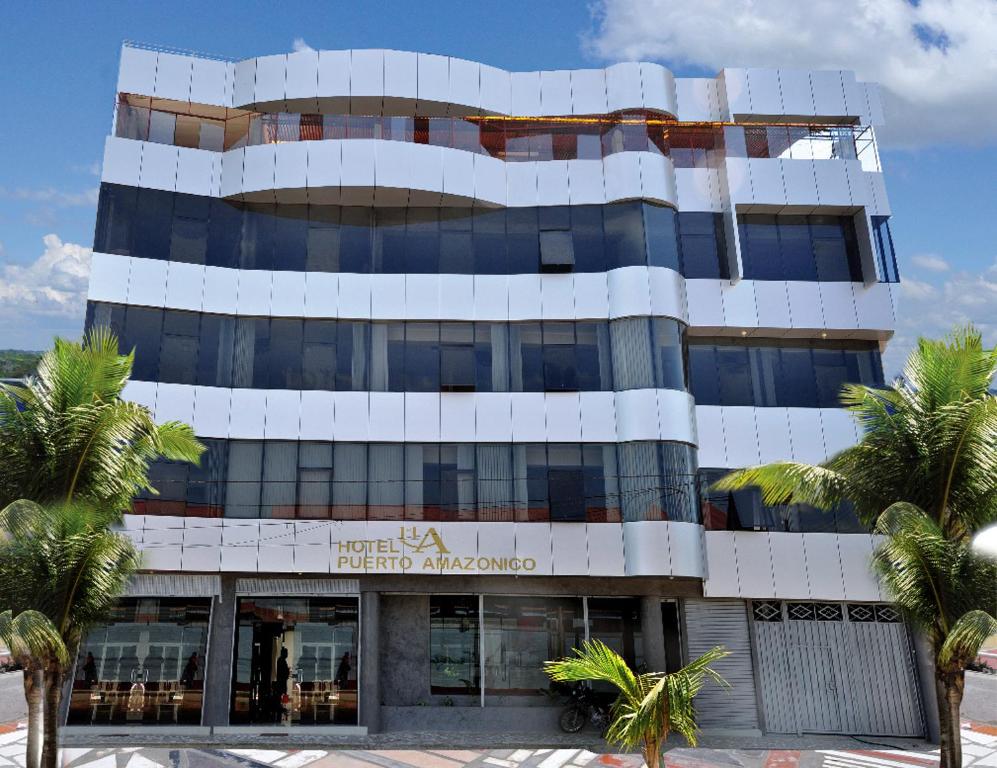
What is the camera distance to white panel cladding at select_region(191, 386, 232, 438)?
2364 cm

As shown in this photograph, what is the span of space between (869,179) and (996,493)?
1538 centimetres

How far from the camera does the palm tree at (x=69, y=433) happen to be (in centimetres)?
1359

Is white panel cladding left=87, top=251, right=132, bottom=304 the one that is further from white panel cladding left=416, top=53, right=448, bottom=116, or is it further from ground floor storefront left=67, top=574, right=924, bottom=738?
white panel cladding left=416, top=53, right=448, bottom=116

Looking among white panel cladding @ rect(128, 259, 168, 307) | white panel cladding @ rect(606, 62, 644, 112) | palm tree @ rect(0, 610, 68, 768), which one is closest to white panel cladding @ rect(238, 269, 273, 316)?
white panel cladding @ rect(128, 259, 168, 307)

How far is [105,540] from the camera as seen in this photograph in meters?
13.1

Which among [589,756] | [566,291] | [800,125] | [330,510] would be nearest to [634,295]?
[566,291]

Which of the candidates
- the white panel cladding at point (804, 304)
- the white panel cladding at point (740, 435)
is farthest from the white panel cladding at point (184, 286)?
the white panel cladding at point (804, 304)

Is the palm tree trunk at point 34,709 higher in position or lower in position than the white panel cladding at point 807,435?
lower

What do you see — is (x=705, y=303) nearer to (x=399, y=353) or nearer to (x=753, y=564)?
(x=753, y=564)

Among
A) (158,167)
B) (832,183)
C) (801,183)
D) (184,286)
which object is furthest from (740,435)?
(158,167)

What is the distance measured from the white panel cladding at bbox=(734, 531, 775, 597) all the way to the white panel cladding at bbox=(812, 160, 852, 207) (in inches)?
430

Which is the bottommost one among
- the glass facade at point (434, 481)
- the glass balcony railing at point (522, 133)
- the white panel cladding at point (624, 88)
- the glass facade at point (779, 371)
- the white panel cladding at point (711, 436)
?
the glass facade at point (434, 481)

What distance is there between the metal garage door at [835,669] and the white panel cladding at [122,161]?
22502 millimetres

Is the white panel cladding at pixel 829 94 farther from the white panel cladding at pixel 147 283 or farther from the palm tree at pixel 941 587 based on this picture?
the white panel cladding at pixel 147 283
